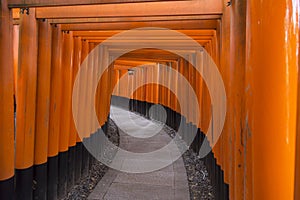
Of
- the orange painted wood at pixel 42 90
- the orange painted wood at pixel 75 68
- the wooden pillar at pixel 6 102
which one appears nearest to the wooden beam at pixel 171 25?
the orange painted wood at pixel 42 90

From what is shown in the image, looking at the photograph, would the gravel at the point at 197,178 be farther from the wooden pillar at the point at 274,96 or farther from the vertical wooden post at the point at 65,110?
the wooden pillar at the point at 274,96

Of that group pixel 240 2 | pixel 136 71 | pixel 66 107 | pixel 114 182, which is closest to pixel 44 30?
pixel 66 107

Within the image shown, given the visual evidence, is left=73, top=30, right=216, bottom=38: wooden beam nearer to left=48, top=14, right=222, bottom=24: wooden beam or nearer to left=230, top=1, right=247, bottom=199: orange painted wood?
left=48, top=14, right=222, bottom=24: wooden beam

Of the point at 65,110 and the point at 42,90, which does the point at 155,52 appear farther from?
the point at 42,90

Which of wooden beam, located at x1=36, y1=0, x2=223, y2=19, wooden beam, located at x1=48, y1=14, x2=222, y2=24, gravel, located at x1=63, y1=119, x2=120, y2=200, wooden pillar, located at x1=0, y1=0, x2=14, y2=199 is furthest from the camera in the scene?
gravel, located at x1=63, y1=119, x2=120, y2=200

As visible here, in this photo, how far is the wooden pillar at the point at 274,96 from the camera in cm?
98

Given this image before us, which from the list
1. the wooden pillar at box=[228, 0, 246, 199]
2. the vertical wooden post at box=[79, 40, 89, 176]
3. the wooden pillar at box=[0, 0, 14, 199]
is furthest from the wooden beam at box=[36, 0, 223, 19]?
the vertical wooden post at box=[79, 40, 89, 176]

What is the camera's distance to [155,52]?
8766 millimetres

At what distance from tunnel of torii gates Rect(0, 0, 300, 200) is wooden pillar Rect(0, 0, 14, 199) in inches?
0.4

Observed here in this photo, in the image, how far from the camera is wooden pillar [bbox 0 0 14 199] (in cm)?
304

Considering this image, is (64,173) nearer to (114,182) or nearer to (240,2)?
(114,182)

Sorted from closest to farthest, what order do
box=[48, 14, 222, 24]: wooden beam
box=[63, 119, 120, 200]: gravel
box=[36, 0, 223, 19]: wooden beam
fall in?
box=[36, 0, 223, 19]: wooden beam → box=[48, 14, 222, 24]: wooden beam → box=[63, 119, 120, 200]: gravel

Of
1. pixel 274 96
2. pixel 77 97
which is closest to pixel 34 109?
pixel 77 97

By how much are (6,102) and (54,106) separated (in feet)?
4.95
